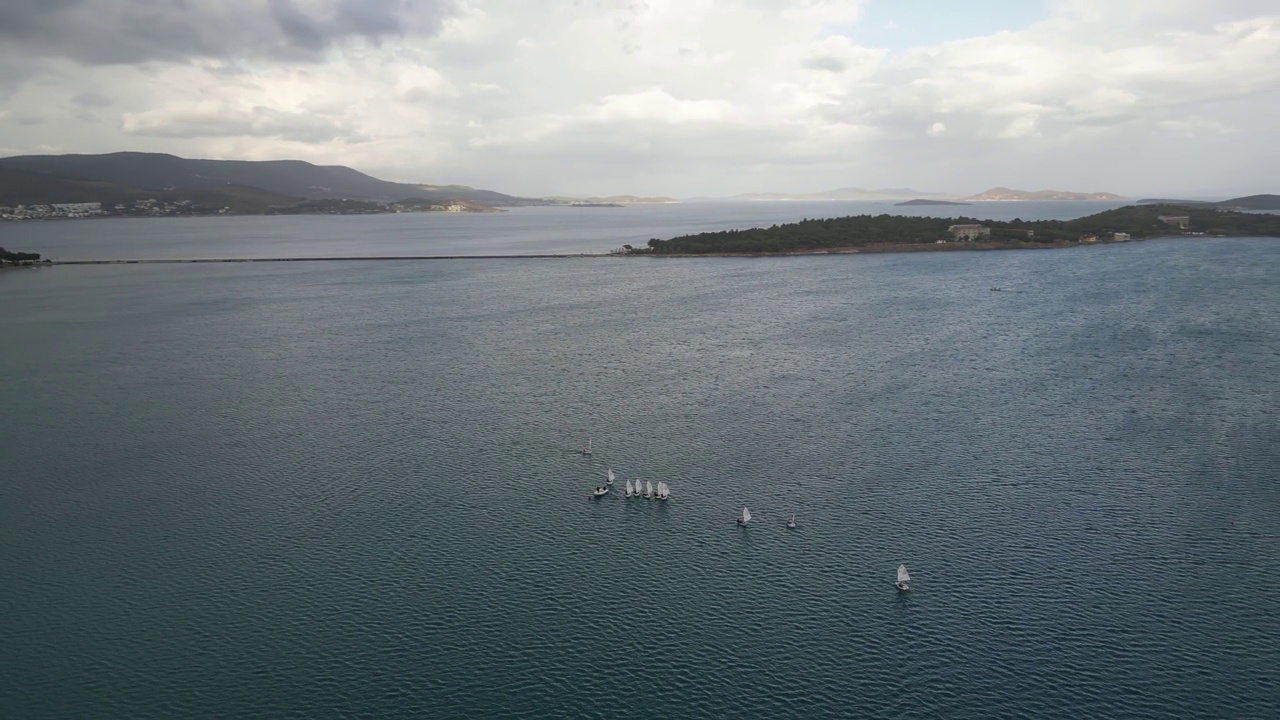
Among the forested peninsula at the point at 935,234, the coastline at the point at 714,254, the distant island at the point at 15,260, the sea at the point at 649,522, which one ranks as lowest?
the sea at the point at 649,522

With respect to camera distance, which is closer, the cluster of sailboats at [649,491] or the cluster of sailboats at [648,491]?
the cluster of sailboats at [648,491]

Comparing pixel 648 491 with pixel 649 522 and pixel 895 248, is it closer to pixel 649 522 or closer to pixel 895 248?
pixel 649 522

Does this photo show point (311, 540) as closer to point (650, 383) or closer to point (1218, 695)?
point (650, 383)

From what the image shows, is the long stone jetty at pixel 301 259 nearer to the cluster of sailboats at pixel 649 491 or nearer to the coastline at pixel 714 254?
the coastline at pixel 714 254

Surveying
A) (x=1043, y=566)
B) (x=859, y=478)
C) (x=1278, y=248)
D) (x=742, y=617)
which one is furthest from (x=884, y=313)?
(x=1278, y=248)

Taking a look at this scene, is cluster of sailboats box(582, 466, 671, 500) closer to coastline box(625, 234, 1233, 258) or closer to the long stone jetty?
coastline box(625, 234, 1233, 258)

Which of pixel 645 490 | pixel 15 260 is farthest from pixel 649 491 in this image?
pixel 15 260

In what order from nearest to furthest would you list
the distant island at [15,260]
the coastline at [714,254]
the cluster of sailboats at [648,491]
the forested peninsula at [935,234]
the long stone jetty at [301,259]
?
the cluster of sailboats at [648,491] → the distant island at [15,260] → the long stone jetty at [301,259] → the coastline at [714,254] → the forested peninsula at [935,234]

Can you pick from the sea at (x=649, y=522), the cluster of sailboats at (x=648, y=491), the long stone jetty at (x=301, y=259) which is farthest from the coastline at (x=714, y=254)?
the cluster of sailboats at (x=648, y=491)
